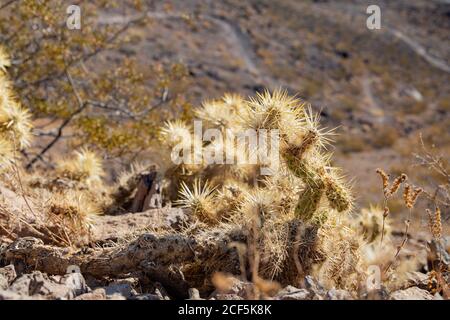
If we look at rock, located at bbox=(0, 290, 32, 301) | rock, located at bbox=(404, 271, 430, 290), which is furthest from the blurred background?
rock, located at bbox=(0, 290, 32, 301)

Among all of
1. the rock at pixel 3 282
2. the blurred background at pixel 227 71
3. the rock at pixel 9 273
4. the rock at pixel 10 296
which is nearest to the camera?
the rock at pixel 10 296

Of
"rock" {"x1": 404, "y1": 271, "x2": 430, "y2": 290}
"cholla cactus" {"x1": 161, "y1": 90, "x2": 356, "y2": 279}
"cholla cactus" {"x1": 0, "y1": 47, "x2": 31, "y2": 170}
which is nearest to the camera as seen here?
"cholla cactus" {"x1": 161, "y1": 90, "x2": 356, "y2": 279}

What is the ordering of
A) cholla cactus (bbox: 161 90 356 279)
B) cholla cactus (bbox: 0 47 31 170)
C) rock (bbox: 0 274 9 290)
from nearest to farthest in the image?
rock (bbox: 0 274 9 290) → cholla cactus (bbox: 161 90 356 279) → cholla cactus (bbox: 0 47 31 170)

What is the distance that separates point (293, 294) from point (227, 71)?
23595 mm

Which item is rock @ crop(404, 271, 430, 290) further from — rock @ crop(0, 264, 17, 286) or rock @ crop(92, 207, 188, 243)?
rock @ crop(0, 264, 17, 286)

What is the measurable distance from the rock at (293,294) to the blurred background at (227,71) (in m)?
1.55

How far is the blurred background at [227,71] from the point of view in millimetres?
9055

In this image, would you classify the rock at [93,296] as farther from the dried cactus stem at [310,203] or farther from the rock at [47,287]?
the dried cactus stem at [310,203]

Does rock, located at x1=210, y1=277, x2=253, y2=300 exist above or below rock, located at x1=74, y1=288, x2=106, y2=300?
above

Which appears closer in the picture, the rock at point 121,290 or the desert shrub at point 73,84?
the rock at point 121,290

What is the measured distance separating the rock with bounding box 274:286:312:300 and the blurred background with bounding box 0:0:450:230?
1550mm

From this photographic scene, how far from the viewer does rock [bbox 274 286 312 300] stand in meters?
3.02

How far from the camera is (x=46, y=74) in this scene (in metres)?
9.78

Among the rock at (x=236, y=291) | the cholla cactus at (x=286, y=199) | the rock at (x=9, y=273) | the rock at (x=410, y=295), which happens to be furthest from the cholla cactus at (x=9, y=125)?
the rock at (x=410, y=295)
